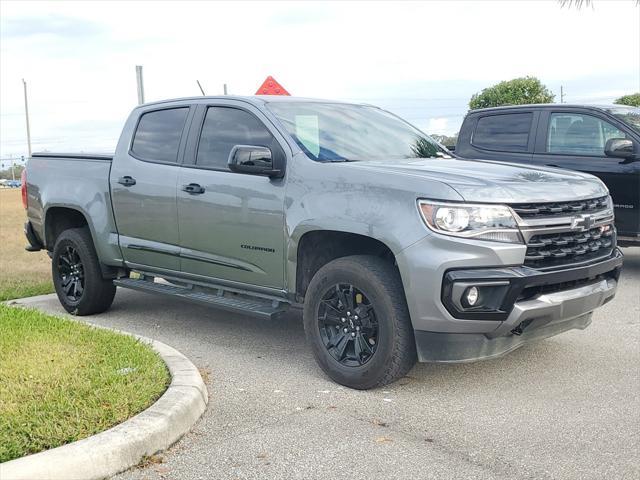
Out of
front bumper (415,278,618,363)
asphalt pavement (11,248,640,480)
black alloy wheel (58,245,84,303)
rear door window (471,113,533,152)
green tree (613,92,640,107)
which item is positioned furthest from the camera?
green tree (613,92,640,107)

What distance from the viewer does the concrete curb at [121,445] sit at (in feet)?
11.2

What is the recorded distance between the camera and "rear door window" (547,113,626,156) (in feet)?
27.9

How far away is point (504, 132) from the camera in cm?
934

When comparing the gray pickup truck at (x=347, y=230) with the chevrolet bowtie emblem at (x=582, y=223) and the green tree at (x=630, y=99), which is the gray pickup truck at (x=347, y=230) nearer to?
the chevrolet bowtie emblem at (x=582, y=223)

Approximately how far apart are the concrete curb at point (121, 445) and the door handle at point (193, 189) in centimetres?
177

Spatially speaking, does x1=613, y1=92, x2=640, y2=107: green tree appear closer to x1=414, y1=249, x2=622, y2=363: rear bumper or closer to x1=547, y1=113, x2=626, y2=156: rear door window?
x1=547, y1=113, x2=626, y2=156: rear door window

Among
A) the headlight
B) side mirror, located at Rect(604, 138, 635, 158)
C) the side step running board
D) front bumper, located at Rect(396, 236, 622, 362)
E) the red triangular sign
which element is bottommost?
the side step running board

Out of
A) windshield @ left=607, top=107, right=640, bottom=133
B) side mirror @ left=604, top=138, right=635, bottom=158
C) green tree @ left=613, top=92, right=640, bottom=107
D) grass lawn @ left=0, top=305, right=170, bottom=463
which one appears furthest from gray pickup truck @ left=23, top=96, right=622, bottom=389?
green tree @ left=613, top=92, right=640, bottom=107

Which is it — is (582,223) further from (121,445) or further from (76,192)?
(76,192)

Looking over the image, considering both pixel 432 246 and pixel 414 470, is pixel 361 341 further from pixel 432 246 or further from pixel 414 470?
pixel 414 470

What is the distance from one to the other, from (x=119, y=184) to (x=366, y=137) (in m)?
2.27

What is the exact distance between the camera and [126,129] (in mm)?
6867

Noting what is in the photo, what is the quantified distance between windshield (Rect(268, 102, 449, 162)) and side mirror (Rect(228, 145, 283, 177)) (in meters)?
0.28

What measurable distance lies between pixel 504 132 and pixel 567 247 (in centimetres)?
487
